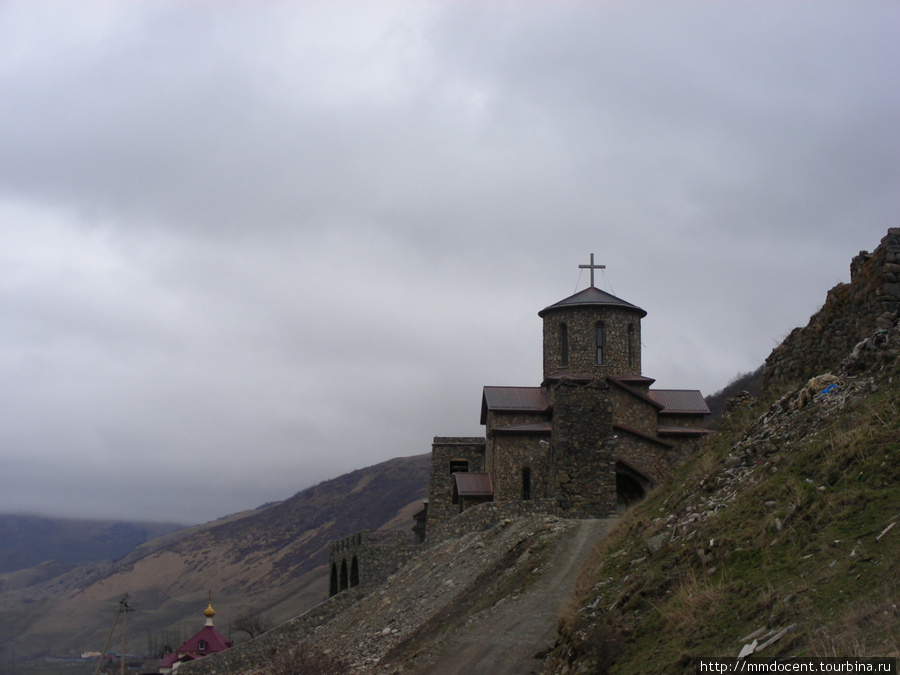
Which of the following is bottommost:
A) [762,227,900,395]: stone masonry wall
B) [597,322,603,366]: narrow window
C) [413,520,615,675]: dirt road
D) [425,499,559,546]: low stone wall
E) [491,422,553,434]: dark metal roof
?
[413,520,615,675]: dirt road

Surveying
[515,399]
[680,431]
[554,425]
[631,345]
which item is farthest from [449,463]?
[554,425]

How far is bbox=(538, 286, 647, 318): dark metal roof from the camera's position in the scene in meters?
35.5

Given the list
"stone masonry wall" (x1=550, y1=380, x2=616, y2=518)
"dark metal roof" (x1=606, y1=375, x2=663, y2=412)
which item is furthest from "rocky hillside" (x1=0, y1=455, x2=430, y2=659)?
"stone masonry wall" (x1=550, y1=380, x2=616, y2=518)

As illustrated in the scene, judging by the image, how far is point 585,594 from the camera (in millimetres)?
12367

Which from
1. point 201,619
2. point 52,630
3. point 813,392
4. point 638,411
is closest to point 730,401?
point 813,392

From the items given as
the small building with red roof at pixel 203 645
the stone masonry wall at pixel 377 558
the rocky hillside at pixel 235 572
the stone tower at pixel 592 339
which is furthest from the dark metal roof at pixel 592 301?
the rocky hillside at pixel 235 572

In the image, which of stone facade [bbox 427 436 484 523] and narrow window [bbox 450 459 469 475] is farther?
narrow window [bbox 450 459 469 475]

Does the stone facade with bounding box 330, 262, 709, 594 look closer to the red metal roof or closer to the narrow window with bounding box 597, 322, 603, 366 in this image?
the narrow window with bounding box 597, 322, 603, 366

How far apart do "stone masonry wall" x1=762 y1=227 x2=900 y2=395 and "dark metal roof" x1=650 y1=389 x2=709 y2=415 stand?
1878 cm

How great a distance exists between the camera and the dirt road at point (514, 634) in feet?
43.1

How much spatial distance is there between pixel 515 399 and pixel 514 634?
67.5 feet

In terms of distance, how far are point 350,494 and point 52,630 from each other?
136 ft

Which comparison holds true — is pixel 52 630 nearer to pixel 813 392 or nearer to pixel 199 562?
pixel 199 562

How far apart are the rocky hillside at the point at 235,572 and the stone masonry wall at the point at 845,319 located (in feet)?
241
